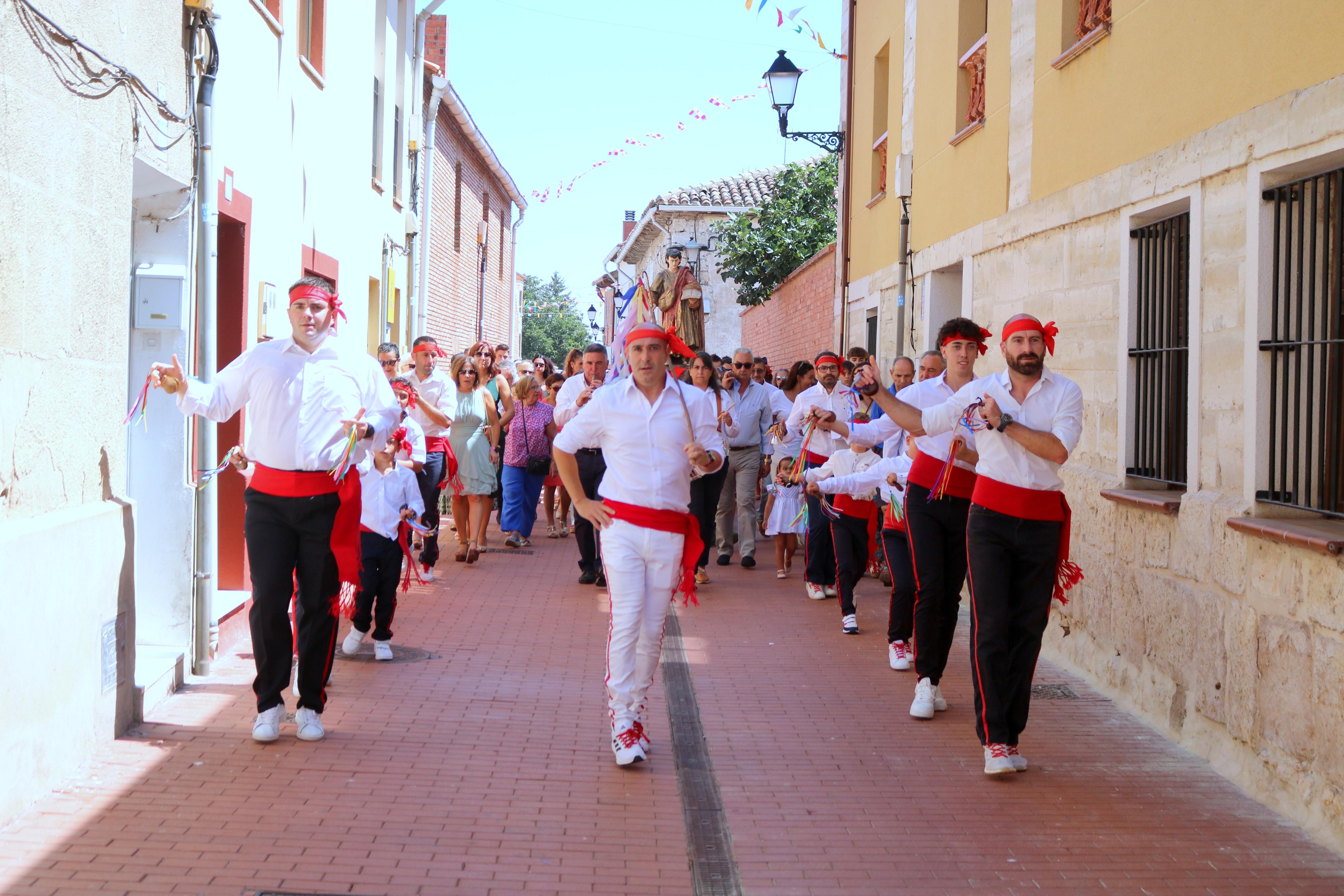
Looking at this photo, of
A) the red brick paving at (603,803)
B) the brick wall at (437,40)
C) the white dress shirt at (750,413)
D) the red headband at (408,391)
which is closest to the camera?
the red brick paving at (603,803)

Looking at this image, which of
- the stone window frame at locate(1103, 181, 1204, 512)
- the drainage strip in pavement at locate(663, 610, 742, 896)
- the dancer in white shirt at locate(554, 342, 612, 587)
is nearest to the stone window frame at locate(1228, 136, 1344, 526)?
the stone window frame at locate(1103, 181, 1204, 512)

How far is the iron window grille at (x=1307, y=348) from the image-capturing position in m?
5.27

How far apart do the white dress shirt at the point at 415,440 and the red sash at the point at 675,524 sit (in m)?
2.20

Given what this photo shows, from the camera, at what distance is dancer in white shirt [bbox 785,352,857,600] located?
31.2 feet

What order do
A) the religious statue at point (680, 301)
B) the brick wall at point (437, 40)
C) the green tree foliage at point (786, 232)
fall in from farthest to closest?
1. the green tree foliage at point (786, 232)
2. the brick wall at point (437, 40)
3. the religious statue at point (680, 301)

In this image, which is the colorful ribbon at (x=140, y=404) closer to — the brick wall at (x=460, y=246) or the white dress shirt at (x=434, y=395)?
the white dress shirt at (x=434, y=395)

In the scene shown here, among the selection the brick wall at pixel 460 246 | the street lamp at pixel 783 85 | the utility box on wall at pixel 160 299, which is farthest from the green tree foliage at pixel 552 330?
the utility box on wall at pixel 160 299

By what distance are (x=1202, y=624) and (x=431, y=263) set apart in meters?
16.5

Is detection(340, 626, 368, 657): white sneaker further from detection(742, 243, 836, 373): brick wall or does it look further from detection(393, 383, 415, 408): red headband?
detection(742, 243, 836, 373): brick wall

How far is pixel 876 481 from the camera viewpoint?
8172 millimetres

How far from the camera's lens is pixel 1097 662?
7469 millimetres

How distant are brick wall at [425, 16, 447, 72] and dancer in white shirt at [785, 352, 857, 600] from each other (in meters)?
16.3

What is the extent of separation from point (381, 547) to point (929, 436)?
3323mm

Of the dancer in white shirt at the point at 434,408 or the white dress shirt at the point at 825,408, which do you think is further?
the dancer in white shirt at the point at 434,408
